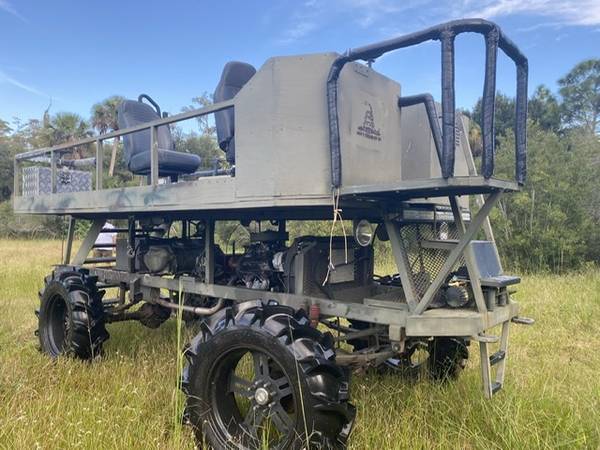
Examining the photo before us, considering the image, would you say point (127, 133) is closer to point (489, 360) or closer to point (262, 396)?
point (262, 396)

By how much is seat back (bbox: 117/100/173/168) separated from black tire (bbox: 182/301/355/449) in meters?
2.96

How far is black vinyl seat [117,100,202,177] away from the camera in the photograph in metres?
5.52

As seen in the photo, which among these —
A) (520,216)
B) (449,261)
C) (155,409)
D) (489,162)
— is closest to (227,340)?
(155,409)

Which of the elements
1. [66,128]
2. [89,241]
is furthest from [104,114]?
[89,241]

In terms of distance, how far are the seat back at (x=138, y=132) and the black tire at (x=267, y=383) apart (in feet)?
9.72

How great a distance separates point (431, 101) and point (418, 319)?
166cm

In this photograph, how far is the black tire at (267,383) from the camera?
3.05 m

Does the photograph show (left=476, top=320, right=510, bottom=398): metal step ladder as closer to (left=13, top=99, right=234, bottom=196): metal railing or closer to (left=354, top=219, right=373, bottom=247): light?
(left=354, top=219, right=373, bottom=247): light

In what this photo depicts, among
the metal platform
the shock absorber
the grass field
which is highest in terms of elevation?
the metal platform

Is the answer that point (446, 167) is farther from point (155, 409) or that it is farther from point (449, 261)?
point (155, 409)

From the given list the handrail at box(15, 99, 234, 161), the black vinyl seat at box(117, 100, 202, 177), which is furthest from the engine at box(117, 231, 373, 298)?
the handrail at box(15, 99, 234, 161)

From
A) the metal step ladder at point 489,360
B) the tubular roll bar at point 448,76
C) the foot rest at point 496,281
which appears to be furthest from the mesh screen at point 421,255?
the tubular roll bar at point 448,76

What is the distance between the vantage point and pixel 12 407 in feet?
12.3

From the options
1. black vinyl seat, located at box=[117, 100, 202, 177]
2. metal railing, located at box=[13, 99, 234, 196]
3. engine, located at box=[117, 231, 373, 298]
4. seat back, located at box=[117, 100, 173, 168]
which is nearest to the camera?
metal railing, located at box=[13, 99, 234, 196]
